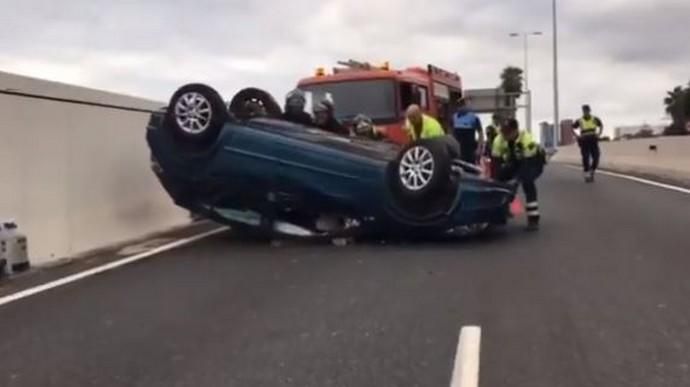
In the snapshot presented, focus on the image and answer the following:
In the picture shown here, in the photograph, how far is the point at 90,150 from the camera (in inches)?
507

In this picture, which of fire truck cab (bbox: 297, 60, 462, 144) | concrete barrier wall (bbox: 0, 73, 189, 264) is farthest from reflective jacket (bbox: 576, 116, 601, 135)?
concrete barrier wall (bbox: 0, 73, 189, 264)

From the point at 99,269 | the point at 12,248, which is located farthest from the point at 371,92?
the point at 12,248

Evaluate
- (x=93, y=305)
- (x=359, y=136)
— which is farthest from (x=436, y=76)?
(x=93, y=305)

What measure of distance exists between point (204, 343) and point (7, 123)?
461 centimetres

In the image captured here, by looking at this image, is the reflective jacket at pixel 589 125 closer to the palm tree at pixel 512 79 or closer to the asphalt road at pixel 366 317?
the asphalt road at pixel 366 317

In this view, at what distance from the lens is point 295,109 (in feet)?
44.7

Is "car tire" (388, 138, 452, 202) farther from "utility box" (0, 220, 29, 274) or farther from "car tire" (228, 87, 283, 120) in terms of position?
"utility box" (0, 220, 29, 274)

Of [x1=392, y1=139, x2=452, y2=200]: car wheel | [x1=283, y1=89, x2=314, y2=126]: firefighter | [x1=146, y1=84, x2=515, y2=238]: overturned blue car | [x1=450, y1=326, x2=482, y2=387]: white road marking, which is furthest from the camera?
[x1=283, y1=89, x2=314, y2=126]: firefighter

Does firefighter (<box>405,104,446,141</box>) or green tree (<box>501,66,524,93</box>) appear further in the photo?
green tree (<box>501,66,524,93</box>)

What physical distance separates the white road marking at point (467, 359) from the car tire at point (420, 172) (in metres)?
4.57

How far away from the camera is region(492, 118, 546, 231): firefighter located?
45.7 feet

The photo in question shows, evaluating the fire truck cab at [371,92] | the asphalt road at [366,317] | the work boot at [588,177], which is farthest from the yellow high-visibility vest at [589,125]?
the asphalt road at [366,317]

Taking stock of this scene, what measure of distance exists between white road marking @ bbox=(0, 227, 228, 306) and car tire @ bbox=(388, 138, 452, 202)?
2.64 metres

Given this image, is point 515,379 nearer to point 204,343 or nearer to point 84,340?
point 204,343
